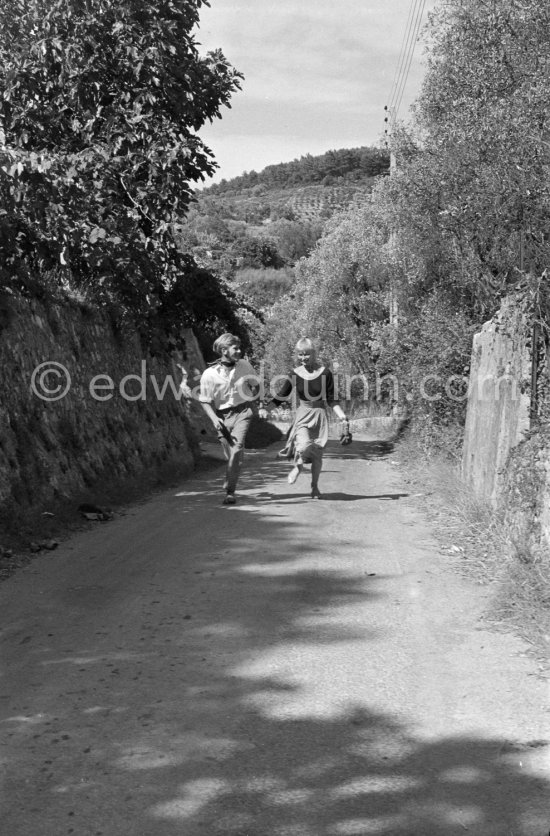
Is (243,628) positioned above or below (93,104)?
below

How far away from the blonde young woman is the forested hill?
12097cm

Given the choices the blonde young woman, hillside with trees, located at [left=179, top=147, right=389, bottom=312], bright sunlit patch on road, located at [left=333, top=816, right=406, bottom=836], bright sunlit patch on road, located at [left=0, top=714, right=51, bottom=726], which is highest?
hillside with trees, located at [left=179, top=147, right=389, bottom=312]

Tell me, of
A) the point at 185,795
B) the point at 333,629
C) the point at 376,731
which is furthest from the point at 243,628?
the point at 185,795

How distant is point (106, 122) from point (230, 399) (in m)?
5.94

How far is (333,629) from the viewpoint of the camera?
6.13 meters

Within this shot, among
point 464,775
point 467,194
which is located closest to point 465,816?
point 464,775

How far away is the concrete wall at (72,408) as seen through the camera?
11.6m

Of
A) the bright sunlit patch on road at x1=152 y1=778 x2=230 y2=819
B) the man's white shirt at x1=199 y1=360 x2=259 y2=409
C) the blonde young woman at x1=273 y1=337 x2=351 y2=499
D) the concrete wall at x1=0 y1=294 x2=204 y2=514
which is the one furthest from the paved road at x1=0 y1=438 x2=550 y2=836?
the blonde young woman at x1=273 y1=337 x2=351 y2=499

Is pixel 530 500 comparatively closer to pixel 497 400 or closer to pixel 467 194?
pixel 497 400

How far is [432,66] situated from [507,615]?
14077 mm

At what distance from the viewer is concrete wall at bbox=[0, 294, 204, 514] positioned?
1162cm

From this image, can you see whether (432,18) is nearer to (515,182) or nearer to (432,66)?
(432,66)

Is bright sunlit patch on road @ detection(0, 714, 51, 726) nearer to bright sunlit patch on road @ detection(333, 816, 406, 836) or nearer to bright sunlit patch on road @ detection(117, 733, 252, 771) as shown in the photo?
bright sunlit patch on road @ detection(117, 733, 252, 771)

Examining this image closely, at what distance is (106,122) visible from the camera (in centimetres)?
1550
